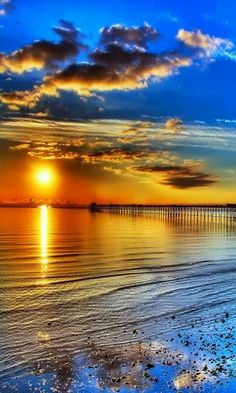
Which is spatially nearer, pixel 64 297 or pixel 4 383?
pixel 4 383

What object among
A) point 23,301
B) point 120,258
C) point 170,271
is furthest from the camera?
point 120,258

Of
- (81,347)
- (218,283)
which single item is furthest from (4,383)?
(218,283)

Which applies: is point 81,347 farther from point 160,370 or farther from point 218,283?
point 218,283

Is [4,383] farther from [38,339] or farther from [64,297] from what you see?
[64,297]

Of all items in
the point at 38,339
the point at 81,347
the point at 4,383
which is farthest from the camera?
the point at 38,339

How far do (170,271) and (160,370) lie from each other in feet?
57.0

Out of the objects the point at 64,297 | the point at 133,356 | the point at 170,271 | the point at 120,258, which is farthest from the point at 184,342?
the point at 120,258

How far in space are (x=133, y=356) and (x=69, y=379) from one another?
2206 mm

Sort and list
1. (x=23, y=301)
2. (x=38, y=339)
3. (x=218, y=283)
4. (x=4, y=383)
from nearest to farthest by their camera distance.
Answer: (x=4, y=383)
(x=38, y=339)
(x=23, y=301)
(x=218, y=283)

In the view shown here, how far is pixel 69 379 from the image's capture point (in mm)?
10383

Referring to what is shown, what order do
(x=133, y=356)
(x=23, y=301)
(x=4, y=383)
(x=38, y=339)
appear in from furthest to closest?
(x=23, y=301), (x=38, y=339), (x=133, y=356), (x=4, y=383)

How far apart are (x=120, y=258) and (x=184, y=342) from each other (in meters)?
21.8

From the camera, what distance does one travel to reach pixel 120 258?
34.9m

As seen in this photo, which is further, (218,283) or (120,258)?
(120,258)
